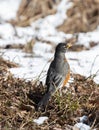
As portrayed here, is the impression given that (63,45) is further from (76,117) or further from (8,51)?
(8,51)

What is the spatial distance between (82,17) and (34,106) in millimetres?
7124

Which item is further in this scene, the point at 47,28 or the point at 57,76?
Answer: the point at 47,28

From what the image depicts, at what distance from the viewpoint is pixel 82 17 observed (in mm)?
12930

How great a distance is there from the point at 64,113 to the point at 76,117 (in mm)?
141

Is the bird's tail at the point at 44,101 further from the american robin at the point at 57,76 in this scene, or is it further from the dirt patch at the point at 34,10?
the dirt patch at the point at 34,10

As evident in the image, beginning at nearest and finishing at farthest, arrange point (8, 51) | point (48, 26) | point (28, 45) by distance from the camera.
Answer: point (8, 51)
point (28, 45)
point (48, 26)

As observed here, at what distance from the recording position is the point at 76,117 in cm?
589

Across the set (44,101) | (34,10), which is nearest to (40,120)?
(44,101)

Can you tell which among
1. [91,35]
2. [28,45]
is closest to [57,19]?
[91,35]

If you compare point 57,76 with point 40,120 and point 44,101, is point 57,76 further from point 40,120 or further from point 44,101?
point 40,120

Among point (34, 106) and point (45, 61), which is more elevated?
point (45, 61)

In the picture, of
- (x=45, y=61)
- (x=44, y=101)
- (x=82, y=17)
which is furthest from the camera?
(x=82, y=17)

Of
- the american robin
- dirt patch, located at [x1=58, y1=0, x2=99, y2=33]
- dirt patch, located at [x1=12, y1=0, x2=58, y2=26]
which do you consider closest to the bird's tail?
the american robin

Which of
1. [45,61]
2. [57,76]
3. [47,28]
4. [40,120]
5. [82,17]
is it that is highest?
[82,17]
